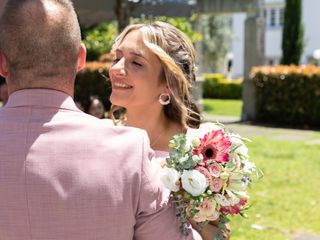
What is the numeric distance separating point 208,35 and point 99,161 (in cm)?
4521

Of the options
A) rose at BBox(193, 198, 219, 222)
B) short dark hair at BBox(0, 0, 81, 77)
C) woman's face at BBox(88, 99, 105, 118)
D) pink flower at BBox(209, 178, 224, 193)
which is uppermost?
short dark hair at BBox(0, 0, 81, 77)

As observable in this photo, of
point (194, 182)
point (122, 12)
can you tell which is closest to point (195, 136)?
point (194, 182)

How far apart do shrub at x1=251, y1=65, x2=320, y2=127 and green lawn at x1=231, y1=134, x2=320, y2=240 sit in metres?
4.84

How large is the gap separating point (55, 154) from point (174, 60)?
1.22m

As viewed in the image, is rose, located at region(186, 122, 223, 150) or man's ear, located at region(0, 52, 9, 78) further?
rose, located at region(186, 122, 223, 150)

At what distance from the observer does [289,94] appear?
52.5ft

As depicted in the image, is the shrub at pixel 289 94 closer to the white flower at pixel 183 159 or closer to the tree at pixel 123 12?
the tree at pixel 123 12

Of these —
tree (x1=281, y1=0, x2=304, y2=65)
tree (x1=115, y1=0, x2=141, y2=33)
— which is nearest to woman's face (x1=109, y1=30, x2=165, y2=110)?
tree (x1=115, y1=0, x2=141, y2=33)

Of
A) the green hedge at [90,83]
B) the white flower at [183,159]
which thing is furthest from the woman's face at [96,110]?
the green hedge at [90,83]

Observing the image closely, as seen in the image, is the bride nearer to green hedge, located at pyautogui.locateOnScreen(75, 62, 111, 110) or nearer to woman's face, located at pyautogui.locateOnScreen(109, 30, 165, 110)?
woman's face, located at pyautogui.locateOnScreen(109, 30, 165, 110)

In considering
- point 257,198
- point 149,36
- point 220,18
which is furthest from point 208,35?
point 149,36

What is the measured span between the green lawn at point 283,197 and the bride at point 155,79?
1185 mm

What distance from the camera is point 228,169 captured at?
6.18 ft

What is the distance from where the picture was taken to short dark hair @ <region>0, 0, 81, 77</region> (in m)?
1.53
